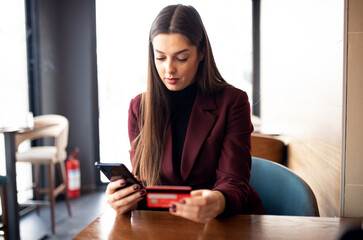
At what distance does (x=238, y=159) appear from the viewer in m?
1.25

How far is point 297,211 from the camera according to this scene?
1.19 m

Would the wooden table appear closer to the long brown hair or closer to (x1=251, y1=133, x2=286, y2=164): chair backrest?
the long brown hair

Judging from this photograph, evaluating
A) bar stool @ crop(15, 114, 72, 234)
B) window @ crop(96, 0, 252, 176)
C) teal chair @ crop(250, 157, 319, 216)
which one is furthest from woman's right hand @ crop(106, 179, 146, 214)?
window @ crop(96, 0, 252, 176)

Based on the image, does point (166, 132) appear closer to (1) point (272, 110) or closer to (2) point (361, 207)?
(2) point (361, 207)

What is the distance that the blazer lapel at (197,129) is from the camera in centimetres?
134

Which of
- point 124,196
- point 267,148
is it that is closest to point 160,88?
point 124,196

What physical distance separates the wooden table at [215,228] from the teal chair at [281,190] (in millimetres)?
186

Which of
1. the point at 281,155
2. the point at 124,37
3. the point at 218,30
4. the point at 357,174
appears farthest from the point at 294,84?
the point at 124,37

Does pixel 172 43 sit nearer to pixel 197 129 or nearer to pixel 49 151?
pixel 197 129

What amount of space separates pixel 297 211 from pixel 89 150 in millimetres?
3621

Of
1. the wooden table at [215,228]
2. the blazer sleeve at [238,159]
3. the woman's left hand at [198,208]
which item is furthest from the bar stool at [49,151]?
the woman's left hand at [198,208]

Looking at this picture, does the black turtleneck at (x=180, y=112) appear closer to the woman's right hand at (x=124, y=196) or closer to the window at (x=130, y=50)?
the woman's right hand at (x=124, y=196)

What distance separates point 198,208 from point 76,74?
12.6 feet

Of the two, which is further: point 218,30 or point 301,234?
point 218,30
